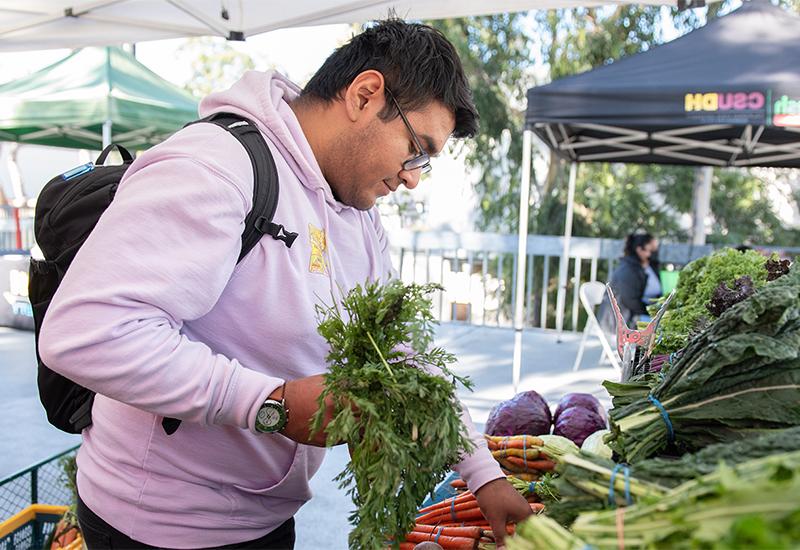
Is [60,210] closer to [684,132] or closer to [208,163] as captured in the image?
[208,163]

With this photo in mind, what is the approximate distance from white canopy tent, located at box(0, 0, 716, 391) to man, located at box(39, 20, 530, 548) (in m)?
2.24

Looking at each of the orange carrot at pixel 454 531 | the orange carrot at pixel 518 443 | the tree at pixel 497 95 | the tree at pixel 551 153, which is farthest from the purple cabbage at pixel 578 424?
the tree at pixel 497 95

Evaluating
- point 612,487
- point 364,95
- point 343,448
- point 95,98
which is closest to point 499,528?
point 612,487

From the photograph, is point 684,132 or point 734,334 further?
point 684,132

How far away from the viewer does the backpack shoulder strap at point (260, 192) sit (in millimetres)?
1370

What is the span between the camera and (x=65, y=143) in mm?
9039

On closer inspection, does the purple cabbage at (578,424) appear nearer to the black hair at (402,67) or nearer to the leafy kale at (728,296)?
the leafy kale at (728,296)

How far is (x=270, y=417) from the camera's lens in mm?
1249

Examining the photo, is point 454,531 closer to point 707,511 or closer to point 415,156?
point 415,156

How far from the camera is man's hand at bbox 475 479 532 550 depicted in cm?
153

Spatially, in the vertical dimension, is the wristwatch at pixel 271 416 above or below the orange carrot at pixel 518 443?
above

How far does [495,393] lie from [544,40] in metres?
8.18

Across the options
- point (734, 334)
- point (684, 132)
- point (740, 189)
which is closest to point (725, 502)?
point (734, 334)

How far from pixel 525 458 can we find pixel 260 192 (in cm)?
151
